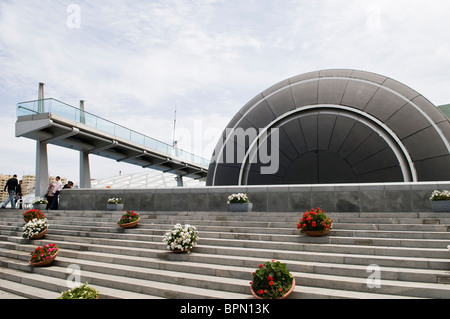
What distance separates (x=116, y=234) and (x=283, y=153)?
9407 millimetres

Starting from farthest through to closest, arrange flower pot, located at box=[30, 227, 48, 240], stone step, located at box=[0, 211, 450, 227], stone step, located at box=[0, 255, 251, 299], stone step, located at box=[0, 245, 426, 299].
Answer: flower pot, located at box=[30, 227, 48, 240], stone step, located at box=[0, 211, 450, 227], stone step, located at box=[0, 255, 251, 299], stone step, located at box=[0, 245, 426, 299]

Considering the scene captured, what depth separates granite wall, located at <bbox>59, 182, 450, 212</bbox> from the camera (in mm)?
12133

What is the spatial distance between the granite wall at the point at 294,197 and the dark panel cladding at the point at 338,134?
3476 mm

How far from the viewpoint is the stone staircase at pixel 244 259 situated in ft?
23.7

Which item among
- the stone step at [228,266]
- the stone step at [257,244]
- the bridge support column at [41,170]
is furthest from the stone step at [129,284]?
the bridge support column at [41,170]

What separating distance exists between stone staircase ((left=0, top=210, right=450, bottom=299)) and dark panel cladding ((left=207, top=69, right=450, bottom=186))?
5247 mm

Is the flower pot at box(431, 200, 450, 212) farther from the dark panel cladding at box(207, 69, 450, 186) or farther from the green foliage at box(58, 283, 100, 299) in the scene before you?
the green foliage at box(58, 283, 100, 299)

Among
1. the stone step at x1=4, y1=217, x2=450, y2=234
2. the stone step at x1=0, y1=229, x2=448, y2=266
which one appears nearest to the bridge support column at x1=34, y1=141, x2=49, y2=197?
the stone step at x1=4, y1=217, x2=450, y2=234

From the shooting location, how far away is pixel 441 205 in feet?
→ 35.8

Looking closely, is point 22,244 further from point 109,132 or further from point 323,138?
point 109,132

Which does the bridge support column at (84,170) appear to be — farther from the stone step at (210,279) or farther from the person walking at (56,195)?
the stone step at (210,279)

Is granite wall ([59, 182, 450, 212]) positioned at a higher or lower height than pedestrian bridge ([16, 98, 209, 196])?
lower

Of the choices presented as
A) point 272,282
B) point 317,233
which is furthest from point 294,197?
point 272,282
